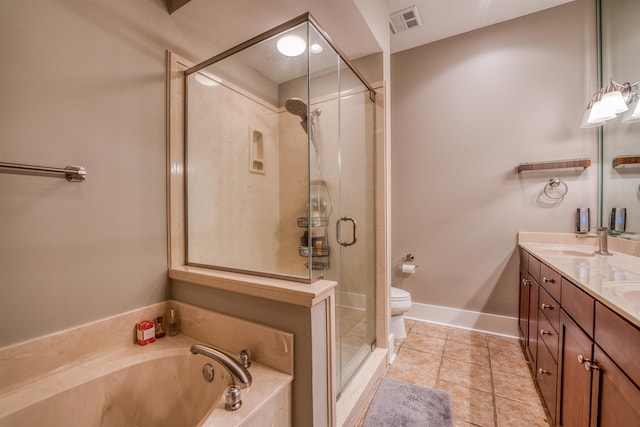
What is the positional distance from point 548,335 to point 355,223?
1256 millimetres

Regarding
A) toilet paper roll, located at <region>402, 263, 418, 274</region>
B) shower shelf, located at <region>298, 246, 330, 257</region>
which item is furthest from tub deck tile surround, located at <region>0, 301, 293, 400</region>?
toilet paper roll, located at <region>402, 263, 418, 274</region>

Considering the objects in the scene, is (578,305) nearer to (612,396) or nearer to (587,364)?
(587,364)

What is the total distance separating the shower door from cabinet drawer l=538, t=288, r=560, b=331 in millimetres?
1026

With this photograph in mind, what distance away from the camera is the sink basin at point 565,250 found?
1.79 metres

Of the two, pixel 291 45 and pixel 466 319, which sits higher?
pixel 291 45

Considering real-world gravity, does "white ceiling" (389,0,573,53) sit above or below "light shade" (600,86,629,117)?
above

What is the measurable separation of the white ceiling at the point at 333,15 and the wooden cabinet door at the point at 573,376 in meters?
1.93

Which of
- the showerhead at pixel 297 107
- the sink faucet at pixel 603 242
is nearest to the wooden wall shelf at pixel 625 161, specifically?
the sink faucet at pixel 603 242

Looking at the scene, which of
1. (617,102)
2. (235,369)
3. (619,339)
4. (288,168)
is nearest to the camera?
(619,339)

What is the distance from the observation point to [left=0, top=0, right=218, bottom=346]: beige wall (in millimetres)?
978

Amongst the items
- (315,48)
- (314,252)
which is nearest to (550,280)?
(314,252)

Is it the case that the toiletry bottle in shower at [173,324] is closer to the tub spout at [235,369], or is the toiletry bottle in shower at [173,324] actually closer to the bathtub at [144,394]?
the bathtub at [144,394]

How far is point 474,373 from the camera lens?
1.84 metres

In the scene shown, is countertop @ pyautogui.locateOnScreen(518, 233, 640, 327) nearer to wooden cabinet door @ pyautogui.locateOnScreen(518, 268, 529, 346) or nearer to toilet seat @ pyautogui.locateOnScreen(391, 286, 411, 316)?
wooden cabinet door @ pyautogui.locateOnScreen(518, 268, 529, 346)
